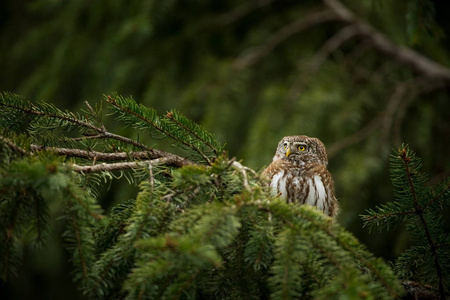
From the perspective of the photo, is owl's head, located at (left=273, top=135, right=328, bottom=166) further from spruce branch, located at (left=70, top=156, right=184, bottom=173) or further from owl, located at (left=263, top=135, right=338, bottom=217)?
spruce branch, located at (left=70, top=156, right=184, bottom=173)

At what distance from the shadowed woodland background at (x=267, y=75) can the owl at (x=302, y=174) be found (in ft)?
0.82

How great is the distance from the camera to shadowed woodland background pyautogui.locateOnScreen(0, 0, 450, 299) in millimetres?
3262

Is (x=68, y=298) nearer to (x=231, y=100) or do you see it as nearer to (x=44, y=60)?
(x=44, y=60)

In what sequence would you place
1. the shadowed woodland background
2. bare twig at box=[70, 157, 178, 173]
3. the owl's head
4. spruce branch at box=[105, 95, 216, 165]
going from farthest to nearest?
the shadowed woodland background → the owl's head → spruce branch at box=[105, 95, 216, 165] → bare twig at box=[70, 157, 178, 173]

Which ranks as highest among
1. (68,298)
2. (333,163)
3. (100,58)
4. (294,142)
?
(100,58)

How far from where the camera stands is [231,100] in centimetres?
342

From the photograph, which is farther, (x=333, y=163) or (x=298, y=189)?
(x=333, y=163)

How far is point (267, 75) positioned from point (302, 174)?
4.33ft

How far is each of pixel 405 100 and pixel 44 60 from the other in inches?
118

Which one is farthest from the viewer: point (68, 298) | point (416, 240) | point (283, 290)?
point (68, 298)

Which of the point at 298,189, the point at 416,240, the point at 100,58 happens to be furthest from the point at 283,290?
the point at 100,58

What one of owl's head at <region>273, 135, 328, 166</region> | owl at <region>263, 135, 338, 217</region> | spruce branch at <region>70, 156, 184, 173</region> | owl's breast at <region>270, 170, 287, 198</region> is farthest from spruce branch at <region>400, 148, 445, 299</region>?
owl's head at <region>273, 135, 328, 166</region>

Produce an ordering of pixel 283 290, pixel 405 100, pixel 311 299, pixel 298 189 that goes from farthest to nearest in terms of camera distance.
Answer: pixel 405 100
pixel 298 189
pixel 311 299
pixel 283 290

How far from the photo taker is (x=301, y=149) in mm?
2822
